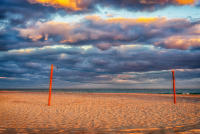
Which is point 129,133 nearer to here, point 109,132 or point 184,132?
point 109,132

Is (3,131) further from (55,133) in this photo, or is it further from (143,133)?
(143,133)

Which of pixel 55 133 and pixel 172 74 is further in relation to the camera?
pixel 172 74

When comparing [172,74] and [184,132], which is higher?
[172,74]

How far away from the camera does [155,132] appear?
Answer: 19.1 ft

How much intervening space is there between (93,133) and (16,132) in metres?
3.01

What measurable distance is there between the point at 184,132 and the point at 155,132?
1.04 metres

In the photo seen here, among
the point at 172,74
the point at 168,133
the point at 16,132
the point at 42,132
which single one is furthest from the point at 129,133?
the point at 172,74

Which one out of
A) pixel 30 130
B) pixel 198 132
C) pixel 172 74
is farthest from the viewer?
pixel 172 74

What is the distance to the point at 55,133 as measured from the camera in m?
5.71

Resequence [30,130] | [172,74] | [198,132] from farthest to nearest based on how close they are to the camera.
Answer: [172,74]
[30,130]
[198,132]

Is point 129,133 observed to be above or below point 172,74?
below

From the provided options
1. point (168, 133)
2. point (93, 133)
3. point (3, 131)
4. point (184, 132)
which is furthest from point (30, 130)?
point (184, 132)

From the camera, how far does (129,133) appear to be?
5.68 meters

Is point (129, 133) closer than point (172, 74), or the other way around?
point (129, 133)
